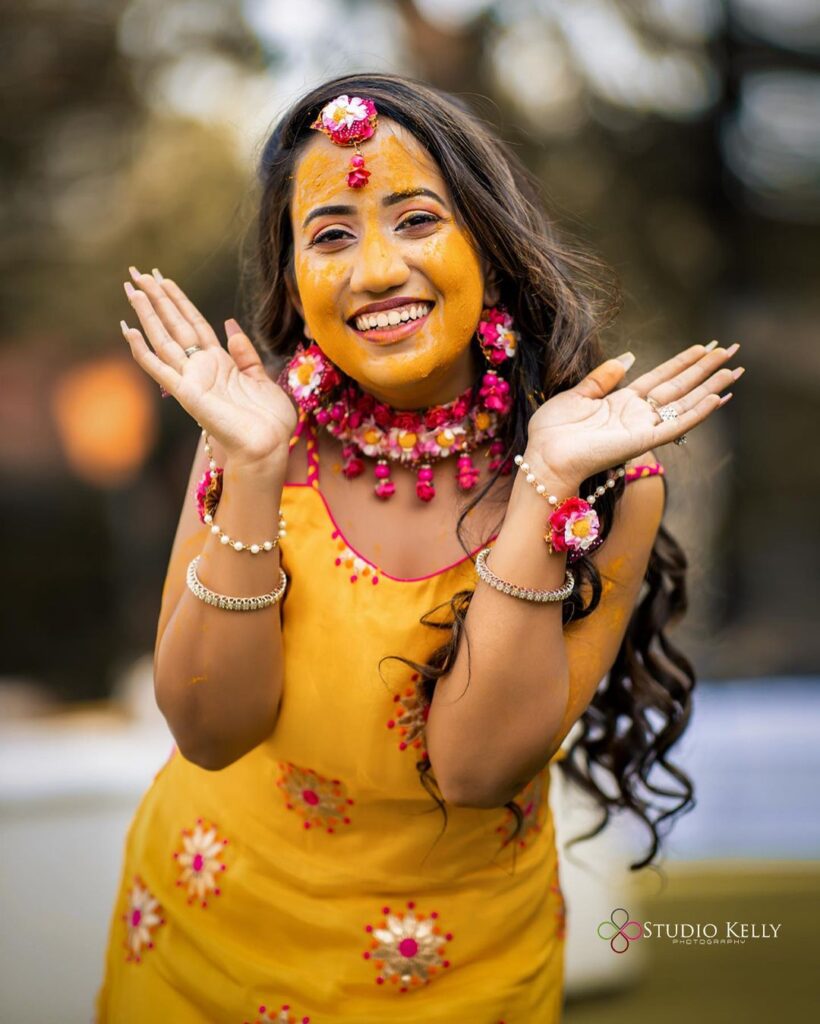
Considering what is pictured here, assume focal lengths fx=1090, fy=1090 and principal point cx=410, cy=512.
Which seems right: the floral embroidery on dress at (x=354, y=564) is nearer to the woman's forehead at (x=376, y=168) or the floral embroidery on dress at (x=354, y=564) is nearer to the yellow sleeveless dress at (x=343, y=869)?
the yellow sleeveless dress at (x=343, y=869)

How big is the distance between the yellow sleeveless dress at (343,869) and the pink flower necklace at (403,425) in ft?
0.20

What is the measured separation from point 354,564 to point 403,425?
0.74ft

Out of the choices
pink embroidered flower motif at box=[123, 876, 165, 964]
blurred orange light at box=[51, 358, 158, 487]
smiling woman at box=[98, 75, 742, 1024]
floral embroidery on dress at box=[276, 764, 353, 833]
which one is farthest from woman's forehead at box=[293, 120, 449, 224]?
blurred orange light at box=[51, 358, 158, 487]

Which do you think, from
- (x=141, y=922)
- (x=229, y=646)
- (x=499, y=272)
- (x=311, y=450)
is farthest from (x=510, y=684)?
(x=141, y=922)

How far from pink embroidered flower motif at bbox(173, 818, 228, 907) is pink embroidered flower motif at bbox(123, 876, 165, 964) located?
7 cm

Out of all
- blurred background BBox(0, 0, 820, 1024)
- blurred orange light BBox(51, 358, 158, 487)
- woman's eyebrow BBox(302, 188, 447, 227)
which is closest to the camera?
woman's eyebrow BBox(302, 188, 447, 227)

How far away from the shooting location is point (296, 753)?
1.54 metres

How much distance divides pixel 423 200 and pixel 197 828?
101 centimetres

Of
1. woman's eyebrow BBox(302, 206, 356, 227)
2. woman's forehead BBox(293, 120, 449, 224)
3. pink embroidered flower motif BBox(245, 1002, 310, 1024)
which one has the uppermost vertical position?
woman's forehead BBox(293, 120, 449, 224)

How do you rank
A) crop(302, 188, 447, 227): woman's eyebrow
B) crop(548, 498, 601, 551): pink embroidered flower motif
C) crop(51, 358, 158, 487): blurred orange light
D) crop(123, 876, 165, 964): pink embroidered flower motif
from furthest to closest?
crop(51, 358, 158, 487): blurred orange light, crop(123, 876, 165, 964): pink embroidered flower motif, crop(302, 188, 447, 227): woman's eyebrow, crop(548, 498, 601, 551): pink embroidered flower motif

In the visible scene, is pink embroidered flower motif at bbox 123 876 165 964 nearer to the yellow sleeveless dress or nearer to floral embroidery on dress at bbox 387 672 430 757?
the yellow sleeveless dress

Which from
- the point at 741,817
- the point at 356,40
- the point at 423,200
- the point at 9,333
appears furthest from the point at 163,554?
the point at 423,200

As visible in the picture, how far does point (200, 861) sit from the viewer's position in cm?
167

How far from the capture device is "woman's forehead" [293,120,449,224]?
57.4 inches
